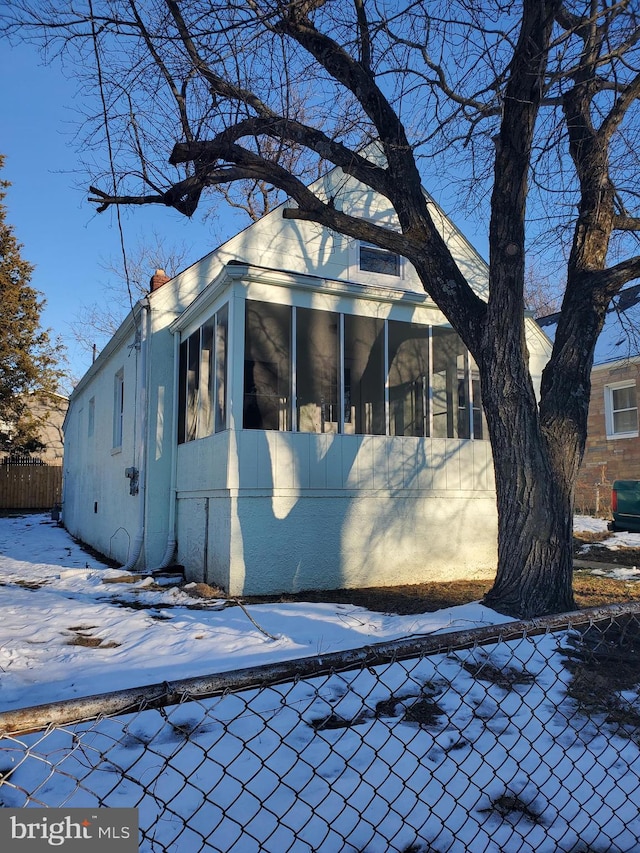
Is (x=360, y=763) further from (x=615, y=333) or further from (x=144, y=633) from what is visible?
(x=615, y=333)

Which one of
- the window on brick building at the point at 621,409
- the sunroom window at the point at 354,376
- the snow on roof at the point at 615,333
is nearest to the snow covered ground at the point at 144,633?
the sunroom window at the point at 354,376

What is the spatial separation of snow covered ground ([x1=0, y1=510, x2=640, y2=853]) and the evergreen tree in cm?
2128

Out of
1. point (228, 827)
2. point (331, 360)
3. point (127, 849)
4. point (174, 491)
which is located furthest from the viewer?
point (174, 491)

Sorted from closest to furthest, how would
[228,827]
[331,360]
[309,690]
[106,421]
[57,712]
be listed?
[57,712], [228,827], [309,690], [331,360], [106,421]

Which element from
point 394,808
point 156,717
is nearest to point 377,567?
point 156,717

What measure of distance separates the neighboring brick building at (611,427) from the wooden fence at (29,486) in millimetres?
19435

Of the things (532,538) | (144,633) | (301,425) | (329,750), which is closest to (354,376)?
(301,425)

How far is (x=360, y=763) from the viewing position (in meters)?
2.84

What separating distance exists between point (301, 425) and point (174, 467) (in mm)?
2030

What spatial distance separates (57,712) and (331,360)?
723cm

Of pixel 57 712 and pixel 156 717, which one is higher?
pixel 57 712

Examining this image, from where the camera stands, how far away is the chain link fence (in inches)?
77.1

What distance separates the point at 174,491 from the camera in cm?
912

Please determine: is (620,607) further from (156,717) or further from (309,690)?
(156,717)
